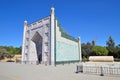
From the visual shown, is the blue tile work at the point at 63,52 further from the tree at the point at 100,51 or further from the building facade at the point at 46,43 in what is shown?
the tree at the point at 100,51

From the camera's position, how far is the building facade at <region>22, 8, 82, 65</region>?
35.4 metres

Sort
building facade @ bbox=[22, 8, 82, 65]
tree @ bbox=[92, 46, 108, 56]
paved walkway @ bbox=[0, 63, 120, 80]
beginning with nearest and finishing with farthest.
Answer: paved walkway @ bbox=[0, 63, 120, 80], building facade @ bbox=[22, 8, 82, 65], tree @ bbox=[92, 46, 108, 56]

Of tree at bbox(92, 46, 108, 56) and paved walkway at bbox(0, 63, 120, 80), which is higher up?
tree at bbox(92, 46, 108, 56)

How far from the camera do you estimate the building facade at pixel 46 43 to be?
1394 inches

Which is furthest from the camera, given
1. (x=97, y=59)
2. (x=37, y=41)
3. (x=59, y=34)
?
(x=37, y=41)

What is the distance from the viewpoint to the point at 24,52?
46.2 meters

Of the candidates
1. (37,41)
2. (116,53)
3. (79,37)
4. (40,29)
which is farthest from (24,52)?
(116,53)

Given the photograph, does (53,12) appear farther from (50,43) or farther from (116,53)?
(116,53)

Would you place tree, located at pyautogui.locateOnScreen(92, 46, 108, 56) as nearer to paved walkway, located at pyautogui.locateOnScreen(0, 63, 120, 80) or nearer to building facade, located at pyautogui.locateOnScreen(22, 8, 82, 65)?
building facade, located at pyautogui.locateOnScreen(22, 8, 82, 65)

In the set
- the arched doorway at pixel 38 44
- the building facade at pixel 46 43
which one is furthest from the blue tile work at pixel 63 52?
the arched doorway at pixel 38 44

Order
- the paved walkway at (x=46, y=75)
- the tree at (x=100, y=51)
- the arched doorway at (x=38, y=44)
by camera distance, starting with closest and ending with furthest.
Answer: the paved walkway at (x=46, y=75) → the arched doorway at (x=38, y=44) → the tree at (x=100, y=51)

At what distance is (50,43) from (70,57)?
1187 cm

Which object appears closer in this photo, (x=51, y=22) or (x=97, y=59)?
(x=97, y=59)

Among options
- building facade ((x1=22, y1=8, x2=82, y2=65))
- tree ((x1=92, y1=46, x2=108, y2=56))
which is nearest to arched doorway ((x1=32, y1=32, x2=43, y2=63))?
building facade ((x1=22, y1=8, x2=82, y2=65))
